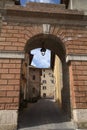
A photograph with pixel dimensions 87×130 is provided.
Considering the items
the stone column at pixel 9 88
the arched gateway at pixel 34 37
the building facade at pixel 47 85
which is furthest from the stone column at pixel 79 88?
the building facade at pixel 47 85

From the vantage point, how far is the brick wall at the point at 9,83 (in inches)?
318

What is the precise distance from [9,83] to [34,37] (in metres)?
2.94

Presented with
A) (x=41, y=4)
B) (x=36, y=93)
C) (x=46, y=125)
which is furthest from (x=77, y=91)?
(x=36, y=93)

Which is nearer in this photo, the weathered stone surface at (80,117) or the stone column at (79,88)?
the weathered stone surface at (80,117)

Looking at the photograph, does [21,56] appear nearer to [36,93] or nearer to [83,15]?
[83,15]

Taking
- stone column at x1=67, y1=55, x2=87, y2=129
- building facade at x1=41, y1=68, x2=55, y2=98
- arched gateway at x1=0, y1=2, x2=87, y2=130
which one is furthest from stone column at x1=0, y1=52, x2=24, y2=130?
building facade at x1=41, y1=68, x2=55, y2=98

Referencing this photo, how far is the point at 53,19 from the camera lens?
31.8ft

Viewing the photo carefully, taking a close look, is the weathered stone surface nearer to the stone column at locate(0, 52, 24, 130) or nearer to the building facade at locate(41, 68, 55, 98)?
the stone column at locate(0, 52, 24, 130)

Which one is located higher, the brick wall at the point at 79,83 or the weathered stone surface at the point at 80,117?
the brick wall at the point at 79,83

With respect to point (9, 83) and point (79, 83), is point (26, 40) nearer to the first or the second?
point (9, 83)

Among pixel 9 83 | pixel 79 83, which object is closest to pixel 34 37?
pixel 9 83

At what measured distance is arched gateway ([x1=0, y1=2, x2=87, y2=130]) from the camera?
8.17 metres

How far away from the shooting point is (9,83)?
8.37m

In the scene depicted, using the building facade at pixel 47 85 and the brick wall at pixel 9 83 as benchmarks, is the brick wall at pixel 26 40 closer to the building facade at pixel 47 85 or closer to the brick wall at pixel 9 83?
the brick wall at pixel 9 83
